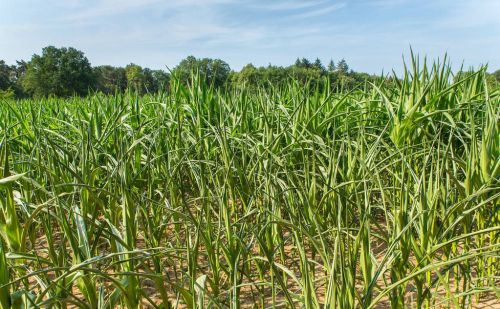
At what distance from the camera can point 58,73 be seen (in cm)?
5034

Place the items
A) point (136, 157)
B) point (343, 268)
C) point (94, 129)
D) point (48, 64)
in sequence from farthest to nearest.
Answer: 1. point (48, 64)
2. point (94, 129)
3. point (136, 157)
4. point (343, 268)

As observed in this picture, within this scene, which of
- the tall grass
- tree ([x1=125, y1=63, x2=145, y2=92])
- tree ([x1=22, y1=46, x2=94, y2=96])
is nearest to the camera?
the tall grass

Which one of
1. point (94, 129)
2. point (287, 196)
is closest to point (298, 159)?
point (287, 196)

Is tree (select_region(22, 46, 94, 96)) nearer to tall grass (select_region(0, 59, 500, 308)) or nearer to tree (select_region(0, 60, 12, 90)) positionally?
tree (select_region(0, 60, 12, 90))

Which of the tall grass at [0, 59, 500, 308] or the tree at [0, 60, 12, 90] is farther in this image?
the tree at [0, 60, 12, 90]

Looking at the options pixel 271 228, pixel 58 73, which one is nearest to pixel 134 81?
pixel 271 228

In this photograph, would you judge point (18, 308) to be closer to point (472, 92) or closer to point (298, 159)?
point (298, 159)

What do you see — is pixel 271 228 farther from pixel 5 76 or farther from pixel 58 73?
pixel 5 76

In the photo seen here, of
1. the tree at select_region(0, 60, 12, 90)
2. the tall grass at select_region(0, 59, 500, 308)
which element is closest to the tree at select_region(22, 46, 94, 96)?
the tree at select_region(0, 60, 12, 90)

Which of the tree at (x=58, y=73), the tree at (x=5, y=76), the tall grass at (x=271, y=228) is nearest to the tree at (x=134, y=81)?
the tall grass at (x=271, y=228)

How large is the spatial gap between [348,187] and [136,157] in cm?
106

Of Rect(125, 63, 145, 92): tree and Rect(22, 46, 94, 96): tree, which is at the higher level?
Rect(22, 46, 94, 96): tree

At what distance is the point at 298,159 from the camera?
2168mm

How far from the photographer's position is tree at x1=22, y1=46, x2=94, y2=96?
1966 inches
